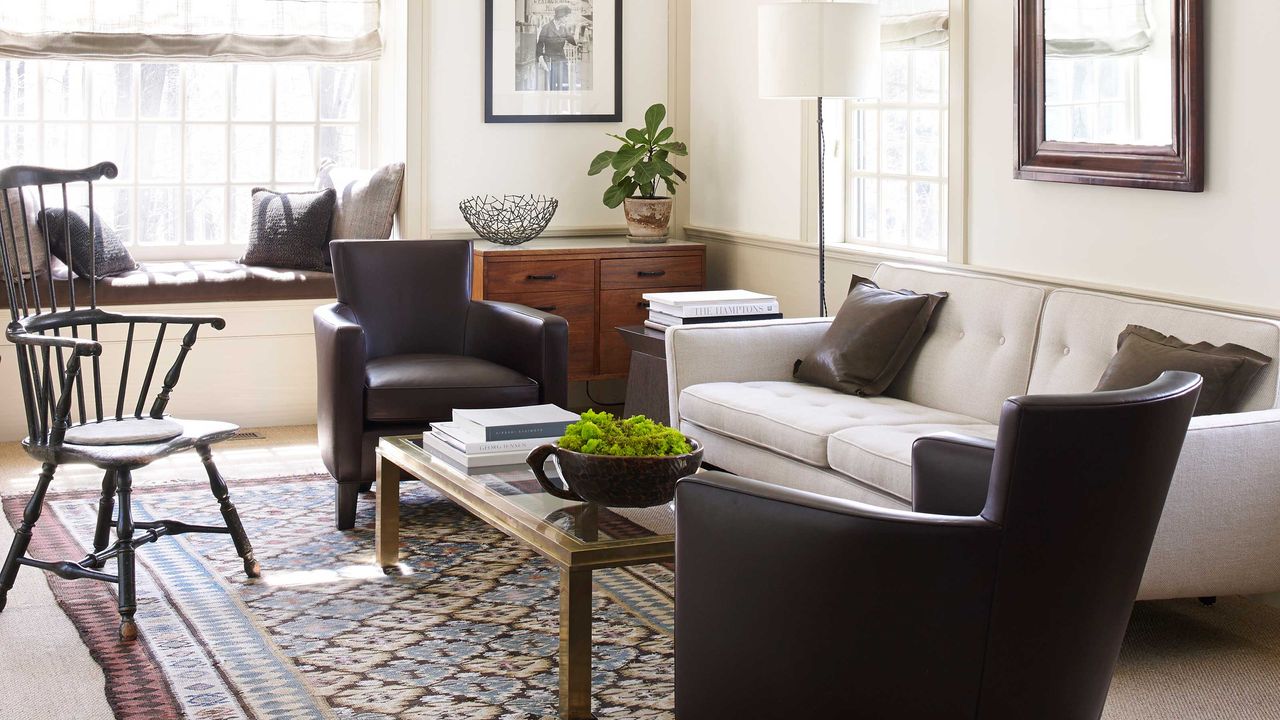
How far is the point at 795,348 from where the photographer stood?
450cm

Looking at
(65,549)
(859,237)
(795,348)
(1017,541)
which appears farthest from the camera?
(859,237)

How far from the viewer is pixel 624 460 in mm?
2814

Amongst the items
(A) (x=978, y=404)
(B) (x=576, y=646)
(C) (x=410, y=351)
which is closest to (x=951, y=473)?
(B) (x=576, y=646)

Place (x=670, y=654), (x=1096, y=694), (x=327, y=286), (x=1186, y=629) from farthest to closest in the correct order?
(x=327, y=286)
(x=1186, y=629)
(x=670, y=654)
(x=1096, y=694)

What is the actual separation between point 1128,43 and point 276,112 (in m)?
3.93

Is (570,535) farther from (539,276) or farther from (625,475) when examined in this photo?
(539,276)

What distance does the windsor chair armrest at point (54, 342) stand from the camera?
10.3 ft

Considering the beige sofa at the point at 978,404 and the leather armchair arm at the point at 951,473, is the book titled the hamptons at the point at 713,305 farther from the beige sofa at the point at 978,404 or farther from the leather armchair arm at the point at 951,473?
the leather armchair arm at the point at 951,473

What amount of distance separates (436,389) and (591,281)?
165 centimetres

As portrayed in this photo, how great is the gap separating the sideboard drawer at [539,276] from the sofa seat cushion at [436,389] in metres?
1.20

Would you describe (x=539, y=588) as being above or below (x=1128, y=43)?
below

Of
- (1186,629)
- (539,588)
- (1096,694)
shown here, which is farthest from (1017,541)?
(539,588)

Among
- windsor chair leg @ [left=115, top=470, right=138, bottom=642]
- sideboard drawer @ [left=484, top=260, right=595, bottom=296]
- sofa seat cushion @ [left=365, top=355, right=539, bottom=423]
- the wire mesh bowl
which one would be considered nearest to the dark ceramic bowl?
windsor chair leg @ [left=115, top=470, right=138, bottom=642]

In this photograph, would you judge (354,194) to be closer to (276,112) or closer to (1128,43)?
(276,112)
